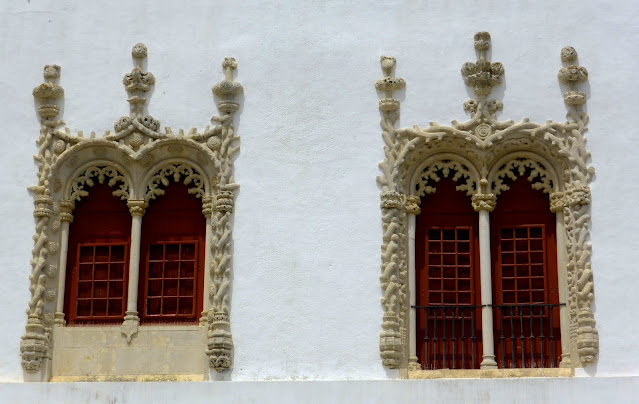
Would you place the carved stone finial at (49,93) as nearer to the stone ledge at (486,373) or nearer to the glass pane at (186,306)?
the glass pane at (186,306)

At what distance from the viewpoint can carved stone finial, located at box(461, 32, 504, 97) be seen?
1290cm

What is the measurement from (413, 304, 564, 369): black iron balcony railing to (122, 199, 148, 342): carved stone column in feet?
8.85

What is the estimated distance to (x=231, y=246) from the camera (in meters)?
12.8

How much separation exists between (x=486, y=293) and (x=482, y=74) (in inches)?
83.4

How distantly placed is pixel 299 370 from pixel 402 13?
12.1ft

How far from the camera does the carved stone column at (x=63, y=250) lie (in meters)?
13.0

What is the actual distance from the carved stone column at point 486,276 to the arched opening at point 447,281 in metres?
0.10

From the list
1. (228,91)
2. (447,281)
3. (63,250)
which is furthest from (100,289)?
(447,281)

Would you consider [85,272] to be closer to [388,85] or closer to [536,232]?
[388,85]

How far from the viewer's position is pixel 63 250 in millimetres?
13148

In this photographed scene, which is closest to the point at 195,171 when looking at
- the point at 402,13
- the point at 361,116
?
the point at 361,116

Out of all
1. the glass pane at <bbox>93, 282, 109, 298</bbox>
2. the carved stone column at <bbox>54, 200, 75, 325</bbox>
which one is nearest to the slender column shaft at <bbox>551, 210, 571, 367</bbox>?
the glass pane at <bbox>93, 282, 109, 298</bbox>

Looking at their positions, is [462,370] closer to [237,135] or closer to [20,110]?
[237,135]

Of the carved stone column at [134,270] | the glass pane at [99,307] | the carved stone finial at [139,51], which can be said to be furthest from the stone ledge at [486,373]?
the carved stone finial at [139,51]
